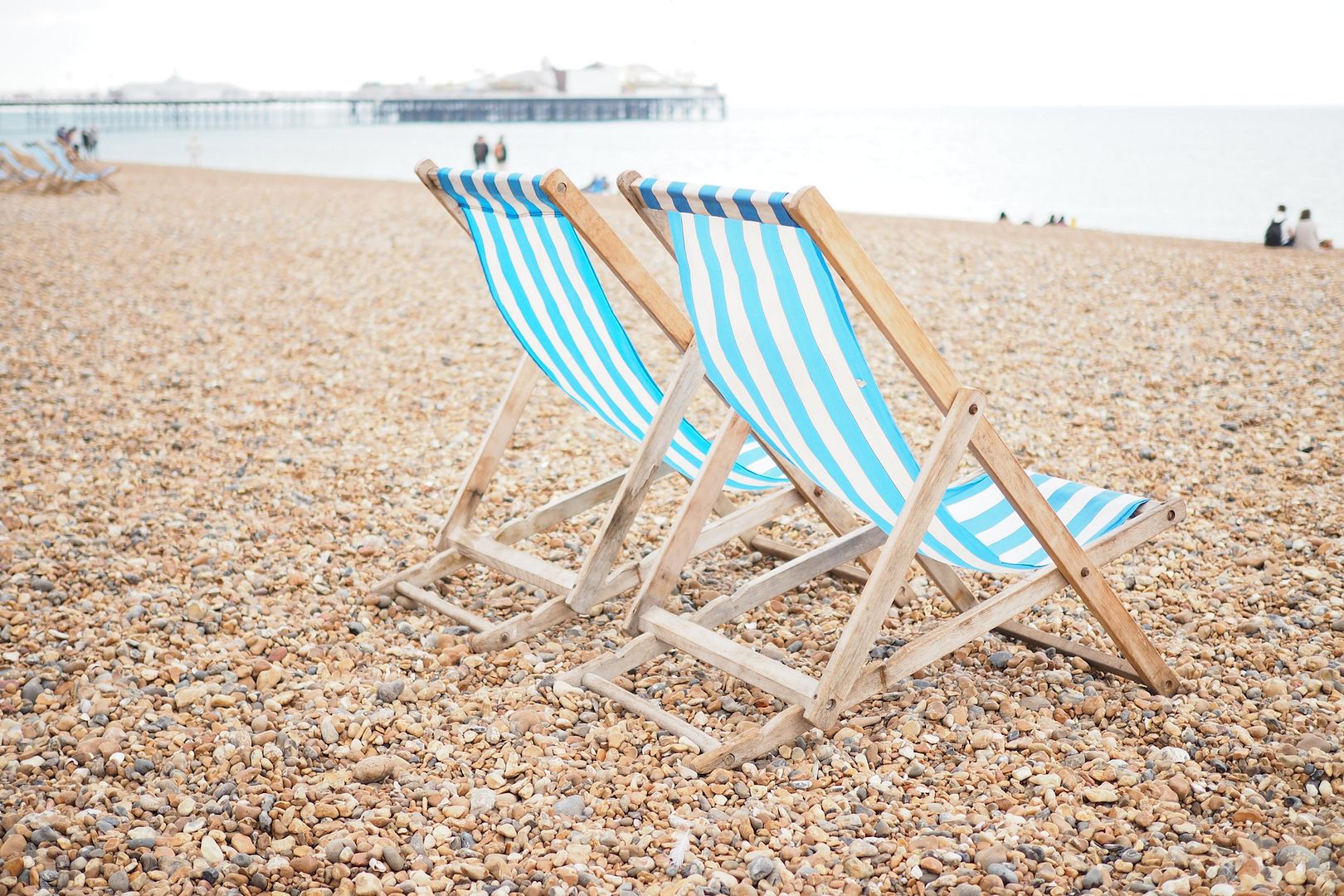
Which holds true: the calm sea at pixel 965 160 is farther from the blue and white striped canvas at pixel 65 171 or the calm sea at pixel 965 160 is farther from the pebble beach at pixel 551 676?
the pebble beach at pixel 551 676

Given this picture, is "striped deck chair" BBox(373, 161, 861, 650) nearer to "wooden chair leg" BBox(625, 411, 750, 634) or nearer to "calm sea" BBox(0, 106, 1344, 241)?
"wooden chair leg" BBox(625, 411, 750, 634)

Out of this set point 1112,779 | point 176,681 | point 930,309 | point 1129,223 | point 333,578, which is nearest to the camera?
point 1112,779

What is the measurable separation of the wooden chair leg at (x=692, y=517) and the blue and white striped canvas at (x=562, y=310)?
0.73 ft

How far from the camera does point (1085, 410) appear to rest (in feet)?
16.2

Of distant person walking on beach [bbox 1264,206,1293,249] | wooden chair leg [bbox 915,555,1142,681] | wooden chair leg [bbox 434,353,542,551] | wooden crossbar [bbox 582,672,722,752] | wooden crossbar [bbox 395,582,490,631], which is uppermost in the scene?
distant person walking on beach [bbox 1264,206,1293,249]

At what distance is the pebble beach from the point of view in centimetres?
190

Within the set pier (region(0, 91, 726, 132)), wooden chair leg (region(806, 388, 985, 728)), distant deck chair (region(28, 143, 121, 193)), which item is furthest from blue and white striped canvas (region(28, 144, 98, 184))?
pier (region(0, 91, 726, 132))

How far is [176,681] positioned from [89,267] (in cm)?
730

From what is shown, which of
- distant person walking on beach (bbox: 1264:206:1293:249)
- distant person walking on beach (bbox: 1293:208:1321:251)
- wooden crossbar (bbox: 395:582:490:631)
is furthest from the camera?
distant person walking on beach (bbox: 1264:206:1293:249)

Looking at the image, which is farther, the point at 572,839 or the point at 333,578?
the point at 333,578

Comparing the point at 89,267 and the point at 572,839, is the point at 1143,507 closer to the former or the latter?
the point at 572,839

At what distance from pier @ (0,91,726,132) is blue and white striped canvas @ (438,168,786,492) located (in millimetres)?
84091

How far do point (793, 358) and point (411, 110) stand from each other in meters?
95.4

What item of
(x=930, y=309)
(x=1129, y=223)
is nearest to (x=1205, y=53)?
(x=1129, y=223)
